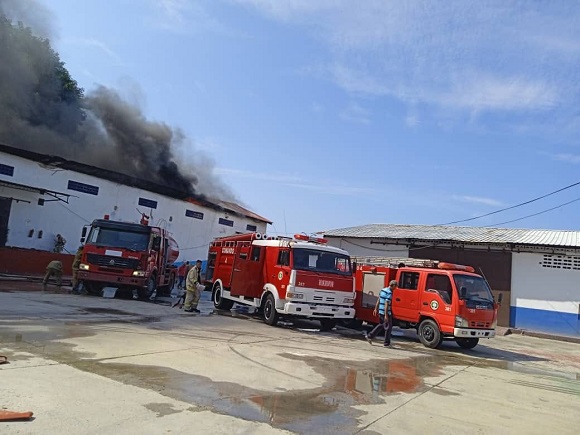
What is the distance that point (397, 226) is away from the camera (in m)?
30.3

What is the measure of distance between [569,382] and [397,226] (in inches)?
834

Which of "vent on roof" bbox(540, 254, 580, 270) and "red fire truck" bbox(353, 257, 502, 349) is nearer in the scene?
"red fire truck" bbox(353, 257, 502, 349)

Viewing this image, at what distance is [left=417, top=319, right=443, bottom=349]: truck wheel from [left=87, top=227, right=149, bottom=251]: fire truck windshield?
29.5 feet

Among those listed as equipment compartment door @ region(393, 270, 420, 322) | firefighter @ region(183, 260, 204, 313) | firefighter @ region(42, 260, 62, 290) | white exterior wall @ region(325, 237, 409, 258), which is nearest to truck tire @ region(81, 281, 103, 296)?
firefighter @ region(42, 260, 62, 290)

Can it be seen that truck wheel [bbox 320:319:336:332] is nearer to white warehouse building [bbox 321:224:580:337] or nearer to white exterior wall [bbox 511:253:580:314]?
white warehouse building [bbox 321:224:580:337]

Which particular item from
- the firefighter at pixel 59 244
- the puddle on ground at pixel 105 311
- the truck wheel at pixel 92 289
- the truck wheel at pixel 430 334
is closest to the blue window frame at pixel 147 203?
the firefighter at pixel 59 244

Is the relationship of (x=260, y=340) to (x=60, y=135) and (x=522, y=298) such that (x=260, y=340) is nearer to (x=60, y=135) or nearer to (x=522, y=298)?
Result: (x=522, y=298)

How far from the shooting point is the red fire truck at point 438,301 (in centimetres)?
1170

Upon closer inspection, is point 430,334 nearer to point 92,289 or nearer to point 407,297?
point 407,297

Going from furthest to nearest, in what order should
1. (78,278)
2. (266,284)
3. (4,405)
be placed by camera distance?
(78,278)
(266,284)
(4,405)

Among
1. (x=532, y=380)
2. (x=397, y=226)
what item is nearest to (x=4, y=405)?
(x=532, y=380)

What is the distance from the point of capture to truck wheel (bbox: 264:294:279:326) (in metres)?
13.0

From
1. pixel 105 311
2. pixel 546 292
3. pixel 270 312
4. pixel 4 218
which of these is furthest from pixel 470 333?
pixel 4 218

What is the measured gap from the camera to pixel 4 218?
22062 mm
